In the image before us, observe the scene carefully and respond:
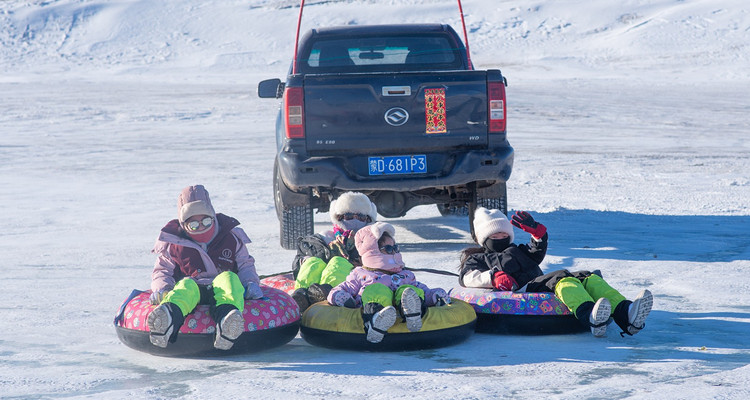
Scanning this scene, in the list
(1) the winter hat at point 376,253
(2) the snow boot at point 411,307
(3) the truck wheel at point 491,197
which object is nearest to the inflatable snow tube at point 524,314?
(1) the winter hat at point 376,253

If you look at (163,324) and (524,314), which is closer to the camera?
(163,324)

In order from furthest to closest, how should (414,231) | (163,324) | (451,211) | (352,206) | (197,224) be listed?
1. (451,211)
2. (414,231)
3. (352,206)
4. (197,224)
5. (163,324)

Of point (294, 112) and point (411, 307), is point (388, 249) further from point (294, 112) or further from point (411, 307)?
point (294, 112)

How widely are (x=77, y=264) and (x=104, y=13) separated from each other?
71508mm

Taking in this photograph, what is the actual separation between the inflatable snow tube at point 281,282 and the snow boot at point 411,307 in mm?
1224

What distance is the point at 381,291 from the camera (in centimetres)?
528

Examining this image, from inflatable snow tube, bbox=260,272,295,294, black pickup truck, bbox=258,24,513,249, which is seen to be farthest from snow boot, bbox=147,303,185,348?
black pickup truck, bbox=258,24,513,249

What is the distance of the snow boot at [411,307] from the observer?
202 inches

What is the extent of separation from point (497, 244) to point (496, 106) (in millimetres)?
2226

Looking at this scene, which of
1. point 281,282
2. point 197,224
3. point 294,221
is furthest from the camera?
point 294,221

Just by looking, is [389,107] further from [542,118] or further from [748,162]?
[542,118]

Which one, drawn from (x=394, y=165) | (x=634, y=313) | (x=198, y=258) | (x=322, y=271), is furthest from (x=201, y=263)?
(x=394, y=165)

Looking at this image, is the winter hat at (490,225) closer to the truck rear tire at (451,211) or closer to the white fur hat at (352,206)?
the white fur hat at (352,206)

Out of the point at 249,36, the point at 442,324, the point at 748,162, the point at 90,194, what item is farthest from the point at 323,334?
the point at 249,36
